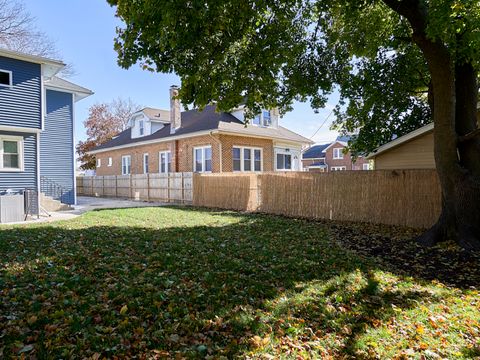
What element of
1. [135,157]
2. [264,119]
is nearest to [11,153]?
[135,157]

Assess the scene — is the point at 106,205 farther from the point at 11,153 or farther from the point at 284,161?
the point at 284,161

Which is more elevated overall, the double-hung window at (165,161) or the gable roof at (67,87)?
the gable roof at (67,87)

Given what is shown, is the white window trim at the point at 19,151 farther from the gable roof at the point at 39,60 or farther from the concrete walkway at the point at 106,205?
the gable roof at the point at 39,60

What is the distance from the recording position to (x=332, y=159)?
48.6m

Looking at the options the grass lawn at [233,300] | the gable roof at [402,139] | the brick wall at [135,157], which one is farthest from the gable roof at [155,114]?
the grass lawn at [233,300]

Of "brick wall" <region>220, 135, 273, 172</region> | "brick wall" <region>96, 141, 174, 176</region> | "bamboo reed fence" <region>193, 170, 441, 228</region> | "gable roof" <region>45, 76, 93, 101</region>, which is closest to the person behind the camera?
"bamboo reed fence" <region>193, 170, 441, 228</region>

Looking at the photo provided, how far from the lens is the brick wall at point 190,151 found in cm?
1983

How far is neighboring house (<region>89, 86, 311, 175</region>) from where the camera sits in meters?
20.0

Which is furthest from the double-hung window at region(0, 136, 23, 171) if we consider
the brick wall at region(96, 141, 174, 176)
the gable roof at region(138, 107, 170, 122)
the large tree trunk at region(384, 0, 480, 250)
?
the large tree trunk at region(384, 0, 480, 250)

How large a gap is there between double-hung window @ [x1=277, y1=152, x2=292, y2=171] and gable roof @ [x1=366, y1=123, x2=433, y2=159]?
10014 millimetres

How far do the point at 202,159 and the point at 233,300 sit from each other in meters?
16.8

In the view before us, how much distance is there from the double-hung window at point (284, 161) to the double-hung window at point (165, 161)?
25.4 ft

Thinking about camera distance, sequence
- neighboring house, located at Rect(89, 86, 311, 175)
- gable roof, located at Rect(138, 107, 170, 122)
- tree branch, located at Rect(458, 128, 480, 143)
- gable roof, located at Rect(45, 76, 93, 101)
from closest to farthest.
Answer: tree branch, located at Rect(458, 128, 480, 143), gable roof, located at Rect(45, 76, 93, 101), neighboring house, located at Rect(89, 86, 311, 175), gable roof, located at Rect(138, 107, 170, 122)

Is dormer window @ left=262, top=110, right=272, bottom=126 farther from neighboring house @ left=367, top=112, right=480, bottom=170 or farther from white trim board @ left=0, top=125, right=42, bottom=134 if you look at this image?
white trim board @ left=0, top=125, right=42, bottom=134
